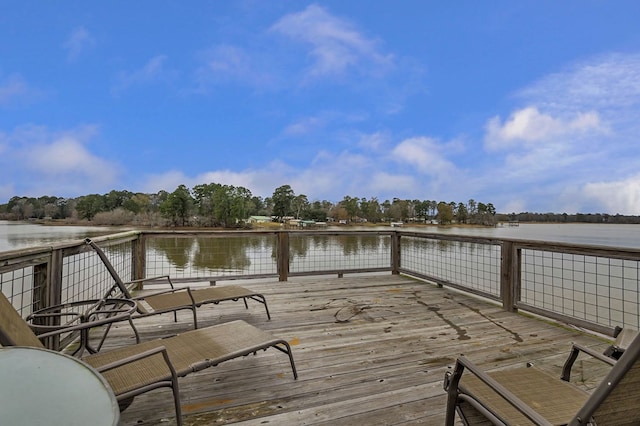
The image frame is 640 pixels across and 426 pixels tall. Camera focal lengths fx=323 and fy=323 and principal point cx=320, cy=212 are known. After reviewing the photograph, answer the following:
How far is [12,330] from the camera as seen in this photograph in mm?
1226

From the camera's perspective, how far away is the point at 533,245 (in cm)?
375

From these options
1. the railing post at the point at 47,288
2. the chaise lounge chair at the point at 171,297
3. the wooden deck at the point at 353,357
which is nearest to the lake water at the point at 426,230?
the wooden deck at the point at 353,357

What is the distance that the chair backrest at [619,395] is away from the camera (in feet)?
2.72

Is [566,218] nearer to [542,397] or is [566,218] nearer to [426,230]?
[426,230]

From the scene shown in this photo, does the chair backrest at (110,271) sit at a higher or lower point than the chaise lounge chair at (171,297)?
higher

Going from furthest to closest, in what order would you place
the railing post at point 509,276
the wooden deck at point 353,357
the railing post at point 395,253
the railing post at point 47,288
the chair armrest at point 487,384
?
the railing post at point 395,253 → the railing post at point 509,276 → the railing post at point 47,288 → the wooden deck at point 353,357 → the chair armrest at point 487,384

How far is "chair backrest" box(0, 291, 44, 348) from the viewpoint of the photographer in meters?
1.15

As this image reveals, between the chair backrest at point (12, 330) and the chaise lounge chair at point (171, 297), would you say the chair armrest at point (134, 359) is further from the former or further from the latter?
the chaise lounge chair at point (171, 297)

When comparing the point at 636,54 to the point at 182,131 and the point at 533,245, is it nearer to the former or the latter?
the point at 533,245

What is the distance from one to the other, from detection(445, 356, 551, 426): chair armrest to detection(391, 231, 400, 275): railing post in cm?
467

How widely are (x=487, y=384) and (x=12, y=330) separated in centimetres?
179

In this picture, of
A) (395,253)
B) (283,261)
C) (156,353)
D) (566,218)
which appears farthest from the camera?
(566,218)

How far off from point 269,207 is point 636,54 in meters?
44.1

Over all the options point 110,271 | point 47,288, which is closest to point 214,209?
point 110,271
